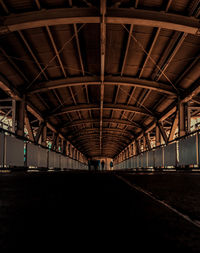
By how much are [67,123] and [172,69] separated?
1771 centimetres

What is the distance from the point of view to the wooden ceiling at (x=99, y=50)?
1168cm

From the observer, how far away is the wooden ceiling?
11.7 m

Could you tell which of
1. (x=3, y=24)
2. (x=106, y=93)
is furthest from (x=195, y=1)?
(x=106, y=93)

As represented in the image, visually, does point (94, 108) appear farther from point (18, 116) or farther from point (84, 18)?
point (84, 18)

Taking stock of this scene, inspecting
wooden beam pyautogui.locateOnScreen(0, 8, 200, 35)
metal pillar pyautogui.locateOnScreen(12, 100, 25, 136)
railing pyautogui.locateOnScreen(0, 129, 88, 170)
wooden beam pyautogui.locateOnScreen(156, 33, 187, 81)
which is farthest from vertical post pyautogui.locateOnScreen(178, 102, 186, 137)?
metal pillar pyautogui.locateOnScreen(12, 100, 25, 136)

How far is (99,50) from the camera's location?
1595 centimetres

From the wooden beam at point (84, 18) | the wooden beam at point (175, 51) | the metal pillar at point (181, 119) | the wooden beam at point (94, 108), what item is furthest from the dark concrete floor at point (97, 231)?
the wooden beam at point (94, 108)

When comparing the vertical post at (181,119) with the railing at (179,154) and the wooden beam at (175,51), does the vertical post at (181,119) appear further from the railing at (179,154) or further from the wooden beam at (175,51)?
the wooden beam at (175,51)

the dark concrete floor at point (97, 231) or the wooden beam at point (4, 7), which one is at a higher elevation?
the wooden beam at point (4, 7)

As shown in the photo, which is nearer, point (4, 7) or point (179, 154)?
point (4, 7)

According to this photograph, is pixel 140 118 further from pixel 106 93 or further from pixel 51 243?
pixel 51 243

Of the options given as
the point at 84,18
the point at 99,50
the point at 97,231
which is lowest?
the point at 97,231

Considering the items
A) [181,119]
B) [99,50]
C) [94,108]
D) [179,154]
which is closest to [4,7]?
[99,50]

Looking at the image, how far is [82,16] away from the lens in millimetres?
11547
